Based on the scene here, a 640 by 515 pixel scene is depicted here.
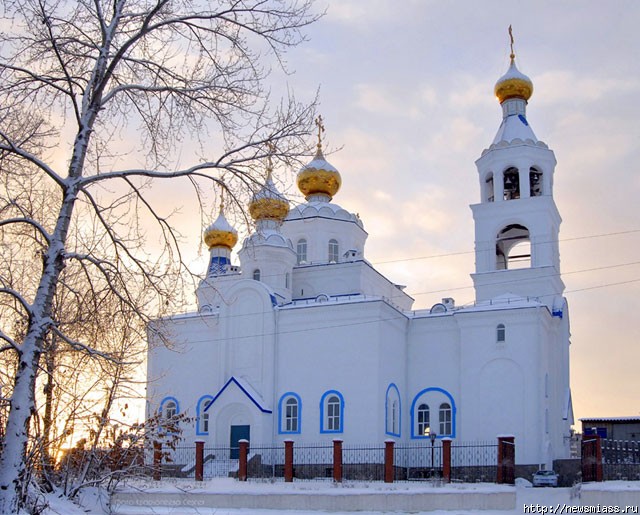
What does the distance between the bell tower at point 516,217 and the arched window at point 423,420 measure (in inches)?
142

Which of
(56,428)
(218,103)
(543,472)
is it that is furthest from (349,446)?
(218,103)

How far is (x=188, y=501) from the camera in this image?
14.3m

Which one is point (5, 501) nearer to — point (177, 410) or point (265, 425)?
point (265, 425)

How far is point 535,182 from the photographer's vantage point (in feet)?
81.8

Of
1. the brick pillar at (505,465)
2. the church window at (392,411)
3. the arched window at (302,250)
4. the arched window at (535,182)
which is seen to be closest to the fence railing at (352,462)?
the church window at (392,411)

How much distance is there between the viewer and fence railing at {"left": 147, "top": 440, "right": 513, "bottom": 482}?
66.3 feet

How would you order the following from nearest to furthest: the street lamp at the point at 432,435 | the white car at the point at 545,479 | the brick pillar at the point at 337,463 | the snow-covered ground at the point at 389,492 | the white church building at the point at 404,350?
1. the snow-covered ground at the point at 389,492
2. the brick pillar at the point at 337,463
3. the white car at the point at 545,479
4. the street lamp at the point at 432,435
5. the white church building at the point at 404,350

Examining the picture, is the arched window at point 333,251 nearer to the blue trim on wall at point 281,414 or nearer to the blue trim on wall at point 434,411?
the blue trim on wall at point 281,414

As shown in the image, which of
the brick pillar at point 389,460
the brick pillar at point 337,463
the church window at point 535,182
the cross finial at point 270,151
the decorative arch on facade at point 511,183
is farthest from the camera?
the decorative arch on facade at point 511,183

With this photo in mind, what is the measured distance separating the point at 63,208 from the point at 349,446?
50.5 feet

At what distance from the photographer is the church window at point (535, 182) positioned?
80.9 ft

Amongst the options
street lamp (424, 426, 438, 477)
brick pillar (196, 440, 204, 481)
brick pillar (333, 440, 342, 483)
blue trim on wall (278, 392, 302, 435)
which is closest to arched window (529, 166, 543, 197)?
street lamp (424, 426, 438, 477)

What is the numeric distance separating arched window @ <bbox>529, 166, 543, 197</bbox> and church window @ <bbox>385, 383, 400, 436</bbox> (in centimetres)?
724

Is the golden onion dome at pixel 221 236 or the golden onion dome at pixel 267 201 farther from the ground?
the golden onion dome at pixel 221 236
